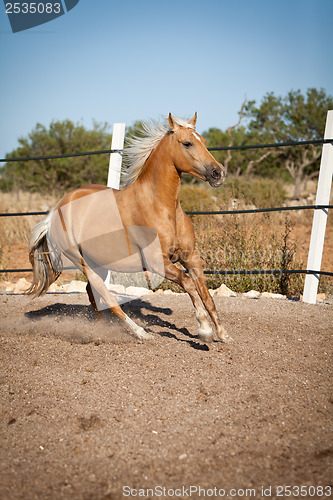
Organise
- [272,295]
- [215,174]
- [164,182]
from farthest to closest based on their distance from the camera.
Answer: [272,295]
[164,182]
[215,174]

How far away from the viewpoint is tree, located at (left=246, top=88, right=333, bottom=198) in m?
24.8

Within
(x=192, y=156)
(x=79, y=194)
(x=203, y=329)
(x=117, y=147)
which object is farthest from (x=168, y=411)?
(x=117, y=147)

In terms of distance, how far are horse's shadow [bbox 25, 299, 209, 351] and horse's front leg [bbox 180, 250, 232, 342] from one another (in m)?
0.40

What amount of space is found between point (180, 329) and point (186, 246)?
948mm

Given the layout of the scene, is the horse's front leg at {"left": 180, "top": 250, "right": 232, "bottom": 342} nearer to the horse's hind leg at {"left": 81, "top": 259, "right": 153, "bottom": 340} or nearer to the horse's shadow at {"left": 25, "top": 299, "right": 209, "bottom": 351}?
the horse's shadow at {"left": 25, "top": 299, "right": 209, "bottom": 351}

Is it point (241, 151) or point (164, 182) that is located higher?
point (241, 151)

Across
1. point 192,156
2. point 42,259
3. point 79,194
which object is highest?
point 192,156

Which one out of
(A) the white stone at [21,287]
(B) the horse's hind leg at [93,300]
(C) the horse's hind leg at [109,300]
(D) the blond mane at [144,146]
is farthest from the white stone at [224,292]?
(A) the white stone at [21,287]

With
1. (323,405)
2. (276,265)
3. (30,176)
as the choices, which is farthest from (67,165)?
(323,405)

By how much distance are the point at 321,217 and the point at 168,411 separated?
3.17m

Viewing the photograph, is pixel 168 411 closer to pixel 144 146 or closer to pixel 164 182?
pixel 164 182

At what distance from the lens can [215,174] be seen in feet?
10.9

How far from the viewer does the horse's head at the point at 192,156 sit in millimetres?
3332

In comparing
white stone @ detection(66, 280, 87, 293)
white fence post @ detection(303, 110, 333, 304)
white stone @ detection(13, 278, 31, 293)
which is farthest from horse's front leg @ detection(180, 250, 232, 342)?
white stone @ detection(13, 278, 31, 293)
